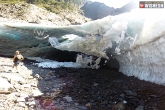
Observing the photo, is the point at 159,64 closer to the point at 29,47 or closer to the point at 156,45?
the point at 156,45

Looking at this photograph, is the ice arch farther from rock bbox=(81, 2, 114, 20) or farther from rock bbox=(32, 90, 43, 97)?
rock bbox=(81, 2, 114, 20)

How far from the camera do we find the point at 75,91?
8398 mm

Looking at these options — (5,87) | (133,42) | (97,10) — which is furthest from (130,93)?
(97,10)

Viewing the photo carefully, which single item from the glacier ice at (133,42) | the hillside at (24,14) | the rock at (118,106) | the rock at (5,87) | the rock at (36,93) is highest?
the hillside at (24,14)

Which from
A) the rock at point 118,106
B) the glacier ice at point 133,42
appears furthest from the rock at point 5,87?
the glacier ice at point 133,42

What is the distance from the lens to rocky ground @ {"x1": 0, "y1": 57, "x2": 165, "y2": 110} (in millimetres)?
7121

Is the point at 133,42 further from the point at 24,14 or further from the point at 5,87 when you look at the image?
the point at 24,14

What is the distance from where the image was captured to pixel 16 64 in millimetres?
10570

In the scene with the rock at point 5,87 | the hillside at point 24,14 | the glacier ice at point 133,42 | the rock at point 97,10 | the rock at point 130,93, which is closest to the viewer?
the rock at point 5,87

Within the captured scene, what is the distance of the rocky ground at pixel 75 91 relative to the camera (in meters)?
7.12

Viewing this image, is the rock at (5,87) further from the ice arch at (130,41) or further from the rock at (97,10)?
the rock at (97,10)

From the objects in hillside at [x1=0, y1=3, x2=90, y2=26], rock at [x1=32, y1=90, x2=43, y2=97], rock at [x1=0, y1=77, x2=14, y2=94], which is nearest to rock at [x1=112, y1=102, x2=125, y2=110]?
rock at [x1=32, y1=90, x2=43, y2=97]

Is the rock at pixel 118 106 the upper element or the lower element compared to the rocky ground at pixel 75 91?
lower

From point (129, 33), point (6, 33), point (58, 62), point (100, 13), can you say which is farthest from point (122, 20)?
point (100, 13)
